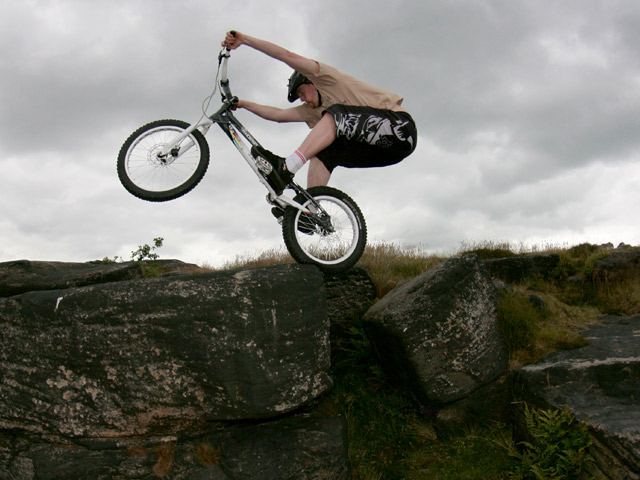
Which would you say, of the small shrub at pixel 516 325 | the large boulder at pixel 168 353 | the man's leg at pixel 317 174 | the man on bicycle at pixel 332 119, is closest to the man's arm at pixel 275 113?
the man on bicycle at pixel 332 119

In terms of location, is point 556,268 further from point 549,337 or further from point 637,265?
point 549,337

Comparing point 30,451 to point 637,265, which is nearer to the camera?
point 30,451

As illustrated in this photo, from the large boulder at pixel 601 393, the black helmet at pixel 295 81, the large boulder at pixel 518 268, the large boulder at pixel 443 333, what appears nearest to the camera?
the large boulder at pixel 601 393

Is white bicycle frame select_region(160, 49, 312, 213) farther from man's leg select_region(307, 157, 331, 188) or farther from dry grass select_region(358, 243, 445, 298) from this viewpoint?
dry grass select_region(358, 243, 445, 298)

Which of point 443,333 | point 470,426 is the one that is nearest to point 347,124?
point 443,333

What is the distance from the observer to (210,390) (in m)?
6.24

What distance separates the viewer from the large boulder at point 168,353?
6.18 m

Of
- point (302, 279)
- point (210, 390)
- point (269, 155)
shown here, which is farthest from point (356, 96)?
point (210, 390)

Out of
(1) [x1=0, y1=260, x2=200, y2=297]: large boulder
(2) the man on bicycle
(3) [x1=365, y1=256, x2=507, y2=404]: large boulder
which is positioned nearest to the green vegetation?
(3) [x1=365, y1=256, x2=507, y2=404]: large boulder

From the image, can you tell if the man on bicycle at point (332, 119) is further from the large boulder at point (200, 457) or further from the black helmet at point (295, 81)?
the large boulder at point (200, 457)

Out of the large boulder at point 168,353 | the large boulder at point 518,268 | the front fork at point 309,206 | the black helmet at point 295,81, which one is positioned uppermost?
the black helmet at point 295,81

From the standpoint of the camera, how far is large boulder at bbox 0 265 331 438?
6.18m

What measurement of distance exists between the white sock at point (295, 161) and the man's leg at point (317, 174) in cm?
76

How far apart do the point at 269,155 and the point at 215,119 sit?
32.9 inches
